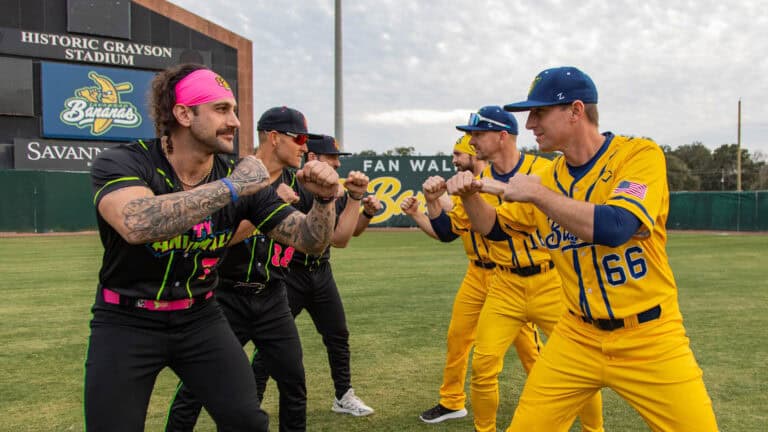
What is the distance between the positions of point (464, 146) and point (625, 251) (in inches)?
117

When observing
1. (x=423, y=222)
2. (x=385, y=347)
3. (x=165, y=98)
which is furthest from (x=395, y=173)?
(x=165, y=98)

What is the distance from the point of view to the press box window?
2747 cm

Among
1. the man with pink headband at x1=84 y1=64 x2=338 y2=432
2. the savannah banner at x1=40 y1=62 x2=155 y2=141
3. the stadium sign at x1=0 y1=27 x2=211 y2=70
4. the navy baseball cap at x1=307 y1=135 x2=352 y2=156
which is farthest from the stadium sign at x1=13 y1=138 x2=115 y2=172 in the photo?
the man with pink headband at x1=84 y1=64 x2=338 y2=432

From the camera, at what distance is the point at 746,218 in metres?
31.3

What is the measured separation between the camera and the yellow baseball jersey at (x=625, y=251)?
297 cm

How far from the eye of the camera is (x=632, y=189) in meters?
2.91

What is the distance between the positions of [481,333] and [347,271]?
9.61 meters

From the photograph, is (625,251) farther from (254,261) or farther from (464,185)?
(254,261)

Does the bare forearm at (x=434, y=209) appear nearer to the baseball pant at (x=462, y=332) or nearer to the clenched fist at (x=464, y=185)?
the baseball pant at (x=462, y=332)

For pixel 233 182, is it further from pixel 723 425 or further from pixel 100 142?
pixel 100 142

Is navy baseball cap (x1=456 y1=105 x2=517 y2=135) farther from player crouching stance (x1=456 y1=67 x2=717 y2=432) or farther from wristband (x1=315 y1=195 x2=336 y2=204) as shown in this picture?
wristband (x1=315 y1=195 x2=336 y2=204)

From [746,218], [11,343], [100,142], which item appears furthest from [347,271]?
[746,218]

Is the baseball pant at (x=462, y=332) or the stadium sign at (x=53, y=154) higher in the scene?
the stadium sign at (x=53, y=154)

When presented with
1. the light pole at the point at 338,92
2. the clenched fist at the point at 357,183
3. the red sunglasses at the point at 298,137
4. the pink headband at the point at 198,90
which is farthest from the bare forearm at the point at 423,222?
the light pole at the point at 338,92
